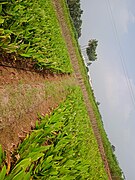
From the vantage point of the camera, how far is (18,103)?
4.47 meters

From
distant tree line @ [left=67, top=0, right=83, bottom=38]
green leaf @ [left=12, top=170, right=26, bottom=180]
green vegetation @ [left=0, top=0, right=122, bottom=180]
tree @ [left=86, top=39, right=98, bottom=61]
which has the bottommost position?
green leaf @ [left=12, top=170, right=26, bottom=180]

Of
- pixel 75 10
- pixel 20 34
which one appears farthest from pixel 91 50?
pixel 20 34

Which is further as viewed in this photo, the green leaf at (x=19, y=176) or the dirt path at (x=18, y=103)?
the dirt path at (x=18, y=103)

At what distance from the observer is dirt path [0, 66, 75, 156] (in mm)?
3909

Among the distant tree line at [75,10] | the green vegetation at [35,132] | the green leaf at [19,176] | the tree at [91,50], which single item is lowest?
the green leaf at [19,176]

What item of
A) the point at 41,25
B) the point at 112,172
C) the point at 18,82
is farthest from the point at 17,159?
the point at 112,172

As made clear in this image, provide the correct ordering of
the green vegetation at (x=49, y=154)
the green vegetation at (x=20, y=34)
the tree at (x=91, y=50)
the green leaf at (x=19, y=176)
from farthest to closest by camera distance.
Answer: the tree at (x=91, y=50) < the green vegetation at (x=20, y=34) < the green vegetation at (x=49, y=154) < the green leaf at (x=19, y=176)

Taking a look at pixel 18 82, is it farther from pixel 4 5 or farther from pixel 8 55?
pixel 4 5

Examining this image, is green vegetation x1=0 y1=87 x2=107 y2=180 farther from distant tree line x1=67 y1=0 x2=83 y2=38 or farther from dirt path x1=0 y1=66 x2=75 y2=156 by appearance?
distant tree line x1=67 y1=0 x2=83 y2=38

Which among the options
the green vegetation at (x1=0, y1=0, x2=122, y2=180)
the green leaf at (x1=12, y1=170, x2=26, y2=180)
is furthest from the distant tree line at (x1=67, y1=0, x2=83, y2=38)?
the green leaf at (x1=12, y1=170, x2=26, y2=180)

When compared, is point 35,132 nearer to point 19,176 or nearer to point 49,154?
point 49,154

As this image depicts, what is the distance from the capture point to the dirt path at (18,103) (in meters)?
3.91

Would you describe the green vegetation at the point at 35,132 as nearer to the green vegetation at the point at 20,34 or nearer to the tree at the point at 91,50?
the green vegetation at the point at 20,34

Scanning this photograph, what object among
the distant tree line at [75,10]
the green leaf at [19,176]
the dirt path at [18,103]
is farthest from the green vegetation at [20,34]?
the distant tree line at [75,10]
